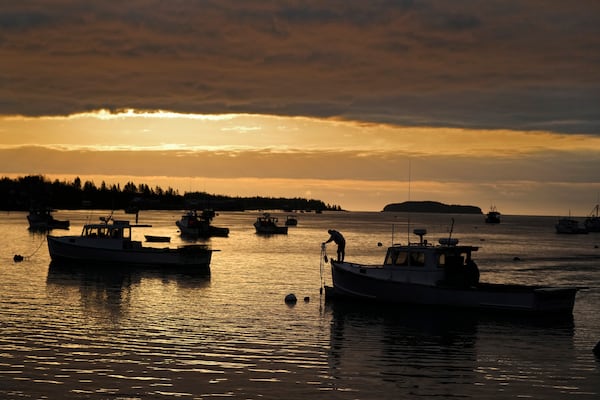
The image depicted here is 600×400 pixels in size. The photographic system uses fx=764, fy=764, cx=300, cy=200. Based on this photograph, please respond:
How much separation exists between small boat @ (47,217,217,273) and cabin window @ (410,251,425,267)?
86.2ft

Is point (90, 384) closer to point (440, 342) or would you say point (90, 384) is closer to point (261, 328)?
point (261, 328)

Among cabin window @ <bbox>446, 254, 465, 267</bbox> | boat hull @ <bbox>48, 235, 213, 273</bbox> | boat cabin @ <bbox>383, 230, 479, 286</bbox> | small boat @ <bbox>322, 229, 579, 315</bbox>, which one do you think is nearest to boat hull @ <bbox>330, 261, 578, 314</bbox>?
small boat @ <bbox>322, 229, 579, 315</bbox>

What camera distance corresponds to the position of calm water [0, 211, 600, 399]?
958 inches

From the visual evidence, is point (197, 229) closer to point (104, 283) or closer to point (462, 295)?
point (104, 283)

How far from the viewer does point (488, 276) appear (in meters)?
71.3

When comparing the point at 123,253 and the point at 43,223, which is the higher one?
the point at 123,253

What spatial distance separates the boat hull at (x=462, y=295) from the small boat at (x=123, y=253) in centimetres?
2262

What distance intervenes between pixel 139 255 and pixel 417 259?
30075 millimetres

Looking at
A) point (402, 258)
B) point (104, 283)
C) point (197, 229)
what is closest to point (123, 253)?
point (104, 283)

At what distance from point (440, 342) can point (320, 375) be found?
9512 mm

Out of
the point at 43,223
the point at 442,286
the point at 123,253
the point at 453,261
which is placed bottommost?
the point at 43,223

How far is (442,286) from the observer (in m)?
41.9

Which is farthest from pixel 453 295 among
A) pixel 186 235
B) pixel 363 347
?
pixel 186 235

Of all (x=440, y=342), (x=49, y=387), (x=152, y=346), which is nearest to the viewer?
(x=49, y=387)
